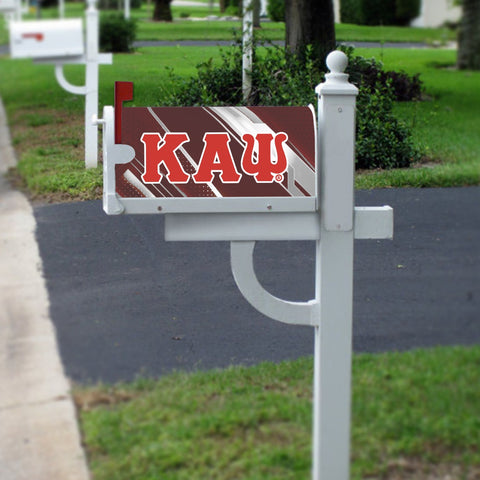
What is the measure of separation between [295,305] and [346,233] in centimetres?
28

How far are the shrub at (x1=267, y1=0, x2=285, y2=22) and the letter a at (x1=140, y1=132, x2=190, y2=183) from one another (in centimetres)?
106

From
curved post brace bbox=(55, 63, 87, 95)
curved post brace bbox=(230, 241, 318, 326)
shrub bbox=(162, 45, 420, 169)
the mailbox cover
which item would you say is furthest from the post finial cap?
curved post brace bbox=(55, 63, 87, 95)

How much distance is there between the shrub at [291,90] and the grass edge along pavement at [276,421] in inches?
31.4

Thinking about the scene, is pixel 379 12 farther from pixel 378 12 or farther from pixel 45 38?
pixel 45 38

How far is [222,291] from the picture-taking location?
4.28 metres

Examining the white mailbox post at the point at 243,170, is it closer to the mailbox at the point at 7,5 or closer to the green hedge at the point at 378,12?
the mailbox at the point at 7,5

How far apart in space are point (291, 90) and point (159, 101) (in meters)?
0.48

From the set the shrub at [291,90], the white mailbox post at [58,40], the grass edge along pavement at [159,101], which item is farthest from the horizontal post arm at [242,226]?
the shrub at [291,90]

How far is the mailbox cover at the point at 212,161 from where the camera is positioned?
2.76m

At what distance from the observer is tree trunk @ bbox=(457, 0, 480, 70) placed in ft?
9.23

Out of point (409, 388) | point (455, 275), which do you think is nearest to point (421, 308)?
point (455, 275)

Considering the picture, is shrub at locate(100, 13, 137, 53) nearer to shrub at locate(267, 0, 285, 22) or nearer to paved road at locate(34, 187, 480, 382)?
shrub at locate(267, 0, 285, 22)

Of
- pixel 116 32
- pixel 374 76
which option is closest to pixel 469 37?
pixel 374 76

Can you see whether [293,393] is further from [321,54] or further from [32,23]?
[32,23]
